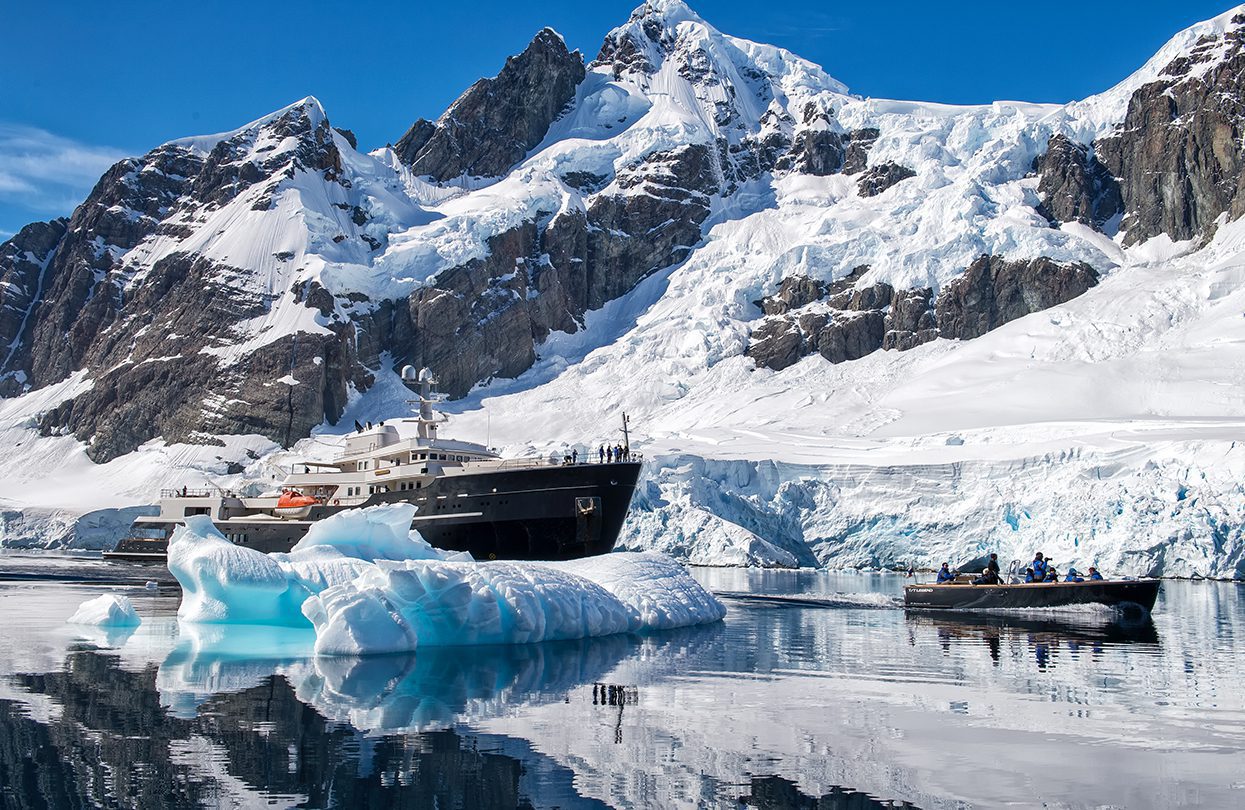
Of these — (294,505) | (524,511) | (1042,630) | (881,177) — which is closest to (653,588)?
(1042,630)

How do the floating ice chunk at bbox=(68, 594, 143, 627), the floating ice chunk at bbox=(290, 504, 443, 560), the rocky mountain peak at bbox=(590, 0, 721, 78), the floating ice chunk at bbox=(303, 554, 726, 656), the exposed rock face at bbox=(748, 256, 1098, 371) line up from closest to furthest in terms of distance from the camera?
the floating ice chunk at bbox=(303, 554, 726, 656), the floating ice chunk at bbox=(68, 594, 143, 627), the floating ice chunk at bbox=(290, 504, 443, 560), the exposed rock face at bbox=(748, 256, 1098, 371), the rocky mountain peak at bbox=(590, 0, 721, 78)

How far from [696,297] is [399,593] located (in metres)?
124

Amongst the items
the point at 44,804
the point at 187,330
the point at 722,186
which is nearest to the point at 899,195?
the point at 722,186

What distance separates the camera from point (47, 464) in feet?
429

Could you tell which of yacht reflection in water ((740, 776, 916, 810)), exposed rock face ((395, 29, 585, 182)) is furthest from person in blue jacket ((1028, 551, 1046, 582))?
exposed rock face ((395, 29, 585, 182))

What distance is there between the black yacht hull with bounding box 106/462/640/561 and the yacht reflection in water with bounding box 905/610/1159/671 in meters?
15.0

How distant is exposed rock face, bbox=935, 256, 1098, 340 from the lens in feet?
412

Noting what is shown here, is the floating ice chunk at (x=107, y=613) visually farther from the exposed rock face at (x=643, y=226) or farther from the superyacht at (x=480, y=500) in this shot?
the exposed rock face at (x=643, y=226)

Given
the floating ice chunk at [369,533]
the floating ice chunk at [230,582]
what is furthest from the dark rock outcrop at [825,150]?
the floating ice chunk at [230,582]

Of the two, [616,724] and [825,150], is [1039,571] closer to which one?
[616,724]

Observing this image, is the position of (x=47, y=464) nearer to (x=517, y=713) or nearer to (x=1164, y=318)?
(x=1164, y=318)

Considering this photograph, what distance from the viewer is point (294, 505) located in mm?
53000

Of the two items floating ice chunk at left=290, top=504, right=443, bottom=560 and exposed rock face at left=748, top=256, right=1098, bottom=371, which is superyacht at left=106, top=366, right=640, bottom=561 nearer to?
floating ice chunk at left=290, top=504, right=443, bottom=560

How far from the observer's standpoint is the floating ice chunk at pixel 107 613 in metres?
27.2
